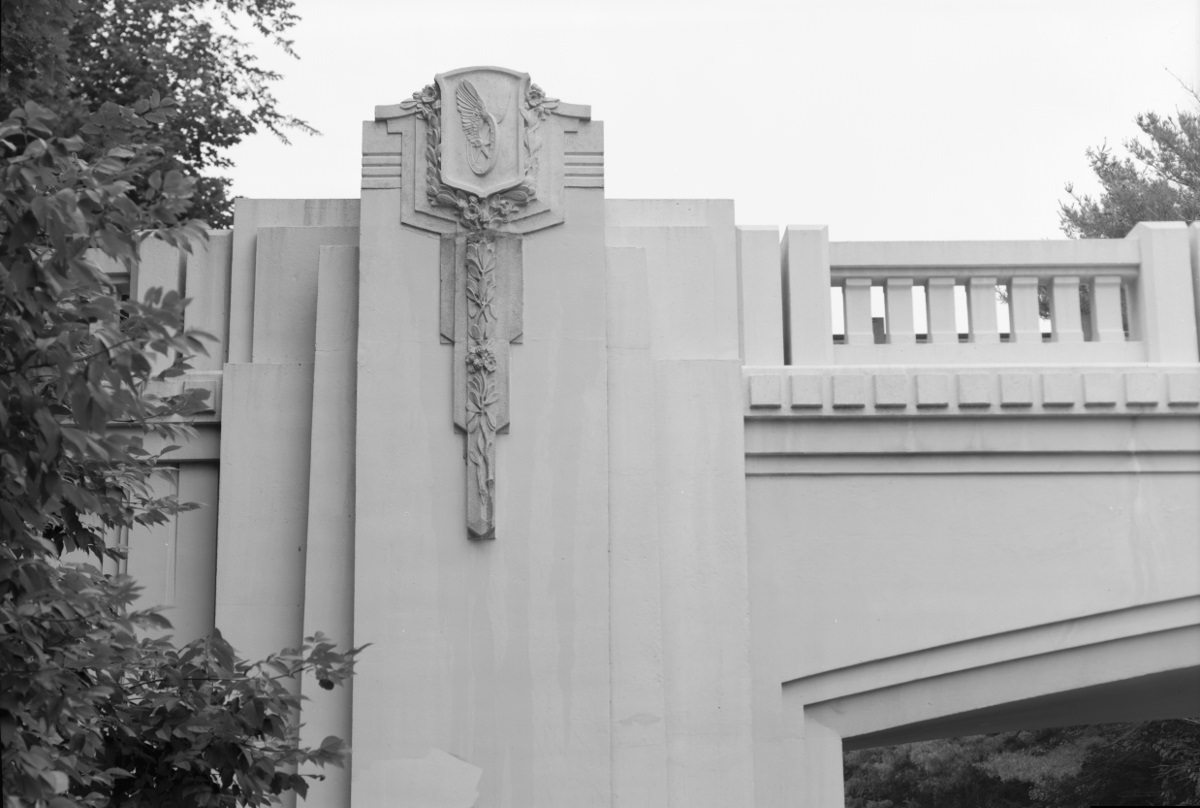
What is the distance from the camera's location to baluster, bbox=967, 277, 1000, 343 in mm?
9148

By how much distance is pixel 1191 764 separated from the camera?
17734 mm

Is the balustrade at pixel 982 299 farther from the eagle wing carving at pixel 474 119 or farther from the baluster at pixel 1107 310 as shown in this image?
the eagle wing carving at pixel 474 119

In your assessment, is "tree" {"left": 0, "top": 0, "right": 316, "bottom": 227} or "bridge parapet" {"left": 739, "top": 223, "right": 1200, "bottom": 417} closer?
"bridge parapet" {"left": 739, "top": 223, "right": 1200, "bottom": 417}

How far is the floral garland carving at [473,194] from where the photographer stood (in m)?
8.75

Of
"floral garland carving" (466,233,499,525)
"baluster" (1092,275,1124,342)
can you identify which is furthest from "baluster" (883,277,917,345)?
"floral garland carving" (466,233,499,525)

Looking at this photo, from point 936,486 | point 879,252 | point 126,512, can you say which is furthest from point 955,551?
point 126,512

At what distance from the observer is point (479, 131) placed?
8.81m

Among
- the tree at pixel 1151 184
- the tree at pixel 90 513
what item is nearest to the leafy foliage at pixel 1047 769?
the tree at pixel 1151 184

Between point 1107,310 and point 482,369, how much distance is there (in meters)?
3.58

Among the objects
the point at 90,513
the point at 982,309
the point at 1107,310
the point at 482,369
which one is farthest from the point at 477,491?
the point at 1107,310

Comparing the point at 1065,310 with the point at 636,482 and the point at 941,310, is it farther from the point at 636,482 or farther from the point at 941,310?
the point at 636,482

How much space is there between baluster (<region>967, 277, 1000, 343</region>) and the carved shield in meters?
2.65

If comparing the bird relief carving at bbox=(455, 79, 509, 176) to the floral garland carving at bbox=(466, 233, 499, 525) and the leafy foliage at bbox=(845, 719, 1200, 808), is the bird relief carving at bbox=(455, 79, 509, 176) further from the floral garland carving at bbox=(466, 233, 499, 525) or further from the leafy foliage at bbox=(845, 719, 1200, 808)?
the leafy foliage at bbox=(845, 719, 1200, 808)

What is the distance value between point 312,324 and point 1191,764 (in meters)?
12.7
